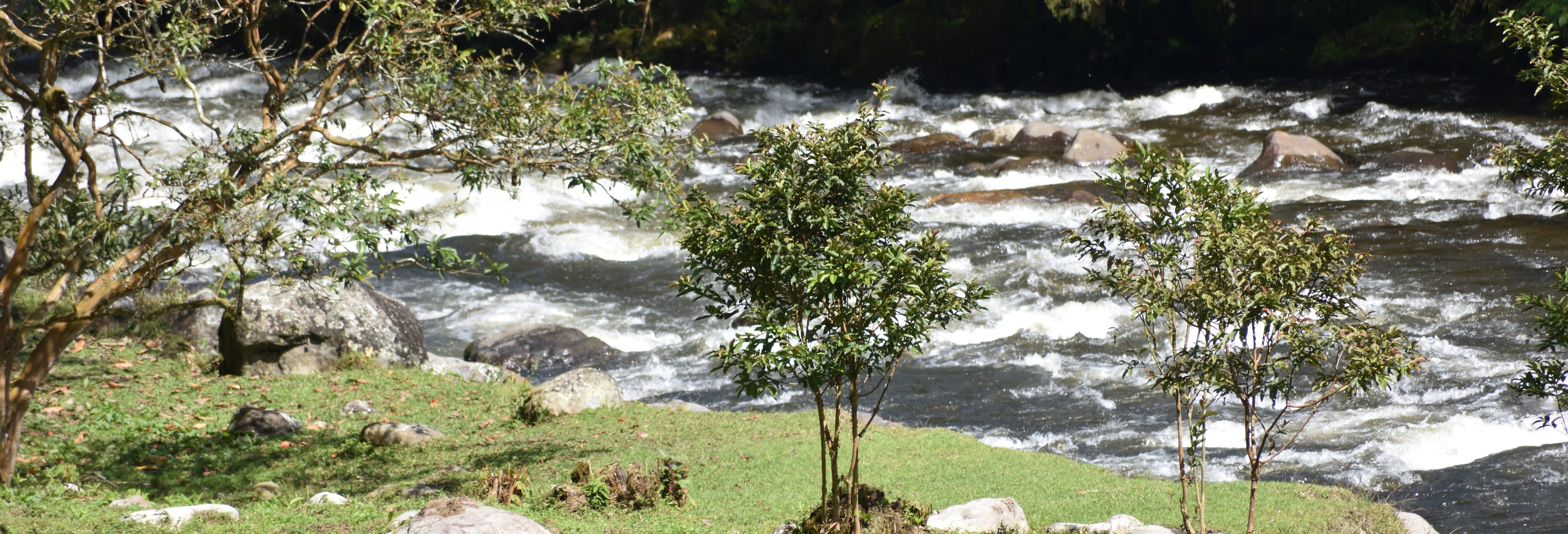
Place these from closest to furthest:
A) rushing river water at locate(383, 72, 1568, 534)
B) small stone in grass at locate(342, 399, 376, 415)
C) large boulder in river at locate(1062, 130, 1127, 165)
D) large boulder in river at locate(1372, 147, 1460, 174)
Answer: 1. rushing river water at locate(383, 72, 1568, 534)
2. small stone in grass at locate(342, 399, 376, 415)
3. large boulder in river at locate(1372, 147, 1460, 174)
4. large boulder in river at locate(1062, 130, 1127, 165)

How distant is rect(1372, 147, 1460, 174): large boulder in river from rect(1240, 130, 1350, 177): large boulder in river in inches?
27.5

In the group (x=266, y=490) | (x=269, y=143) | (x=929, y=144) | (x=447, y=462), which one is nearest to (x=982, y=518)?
(x=447, y=462)

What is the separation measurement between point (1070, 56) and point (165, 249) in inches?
1103

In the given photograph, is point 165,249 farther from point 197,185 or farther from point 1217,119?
point 1217,119

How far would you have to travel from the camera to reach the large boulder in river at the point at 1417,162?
21.0m

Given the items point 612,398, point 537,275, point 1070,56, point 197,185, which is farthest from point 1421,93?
point 197,185

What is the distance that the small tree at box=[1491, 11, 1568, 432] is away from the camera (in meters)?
6.41

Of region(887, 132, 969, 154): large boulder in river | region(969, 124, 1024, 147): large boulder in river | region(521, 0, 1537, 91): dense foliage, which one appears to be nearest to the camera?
region(887, 132, 969, 154): large boulder in river

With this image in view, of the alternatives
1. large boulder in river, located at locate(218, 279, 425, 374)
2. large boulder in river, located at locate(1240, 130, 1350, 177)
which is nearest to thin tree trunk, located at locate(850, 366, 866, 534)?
large boulder in river, located at locate(218, 279, 425, 374)

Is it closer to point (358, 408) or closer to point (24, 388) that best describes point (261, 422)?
point (358, 408)

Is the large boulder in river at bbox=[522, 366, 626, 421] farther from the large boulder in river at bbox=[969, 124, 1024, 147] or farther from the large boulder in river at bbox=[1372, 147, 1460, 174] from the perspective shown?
the large boulder in river at bbox=[1372, 147, 1460, 174]

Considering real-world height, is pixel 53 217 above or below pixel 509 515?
above

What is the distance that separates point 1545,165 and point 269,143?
8.07 meters

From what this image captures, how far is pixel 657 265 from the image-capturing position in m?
18.9
